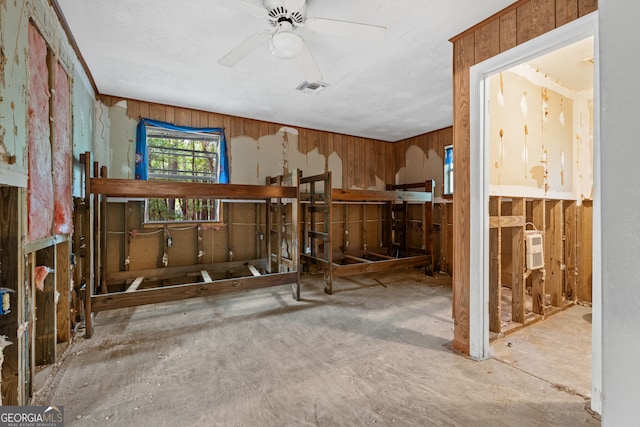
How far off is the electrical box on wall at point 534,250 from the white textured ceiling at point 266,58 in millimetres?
1752

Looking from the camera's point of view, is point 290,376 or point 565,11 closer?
point 565,11

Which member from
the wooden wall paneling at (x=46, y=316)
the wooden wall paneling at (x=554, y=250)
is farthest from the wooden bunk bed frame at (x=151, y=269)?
the wooden wall paneling at (x=554, y=250)

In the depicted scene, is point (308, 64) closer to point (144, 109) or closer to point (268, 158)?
point (268, 158)

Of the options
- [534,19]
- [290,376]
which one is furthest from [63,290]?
[534,19]

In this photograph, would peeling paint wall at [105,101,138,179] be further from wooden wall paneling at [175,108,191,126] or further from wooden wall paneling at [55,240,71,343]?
wooden wall paneling at [55,240,71,343]

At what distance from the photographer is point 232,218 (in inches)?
163

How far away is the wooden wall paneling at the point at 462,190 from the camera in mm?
2051

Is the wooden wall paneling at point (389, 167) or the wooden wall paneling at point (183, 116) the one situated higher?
the wooden wall paneling at point (183, 116)

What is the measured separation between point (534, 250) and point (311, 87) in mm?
2750

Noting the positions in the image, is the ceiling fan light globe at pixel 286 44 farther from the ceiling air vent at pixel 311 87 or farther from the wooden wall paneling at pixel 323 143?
the wooden wall paneling at pixel 323 143

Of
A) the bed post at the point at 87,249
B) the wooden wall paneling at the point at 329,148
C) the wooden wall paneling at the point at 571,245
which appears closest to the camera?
the bed post at the point at 87,249

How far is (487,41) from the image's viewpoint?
196 centimetres

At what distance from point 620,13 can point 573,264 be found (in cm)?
356

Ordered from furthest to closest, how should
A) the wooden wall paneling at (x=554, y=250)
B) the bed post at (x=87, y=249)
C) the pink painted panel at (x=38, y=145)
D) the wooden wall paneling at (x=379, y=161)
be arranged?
the wooden wall paneling at (x=379, y=161) → the wooden wall paneling at (x=554, y=250) → the bed post at (x=87, y=249) → the pink painted panel at (x=38, y=145)
